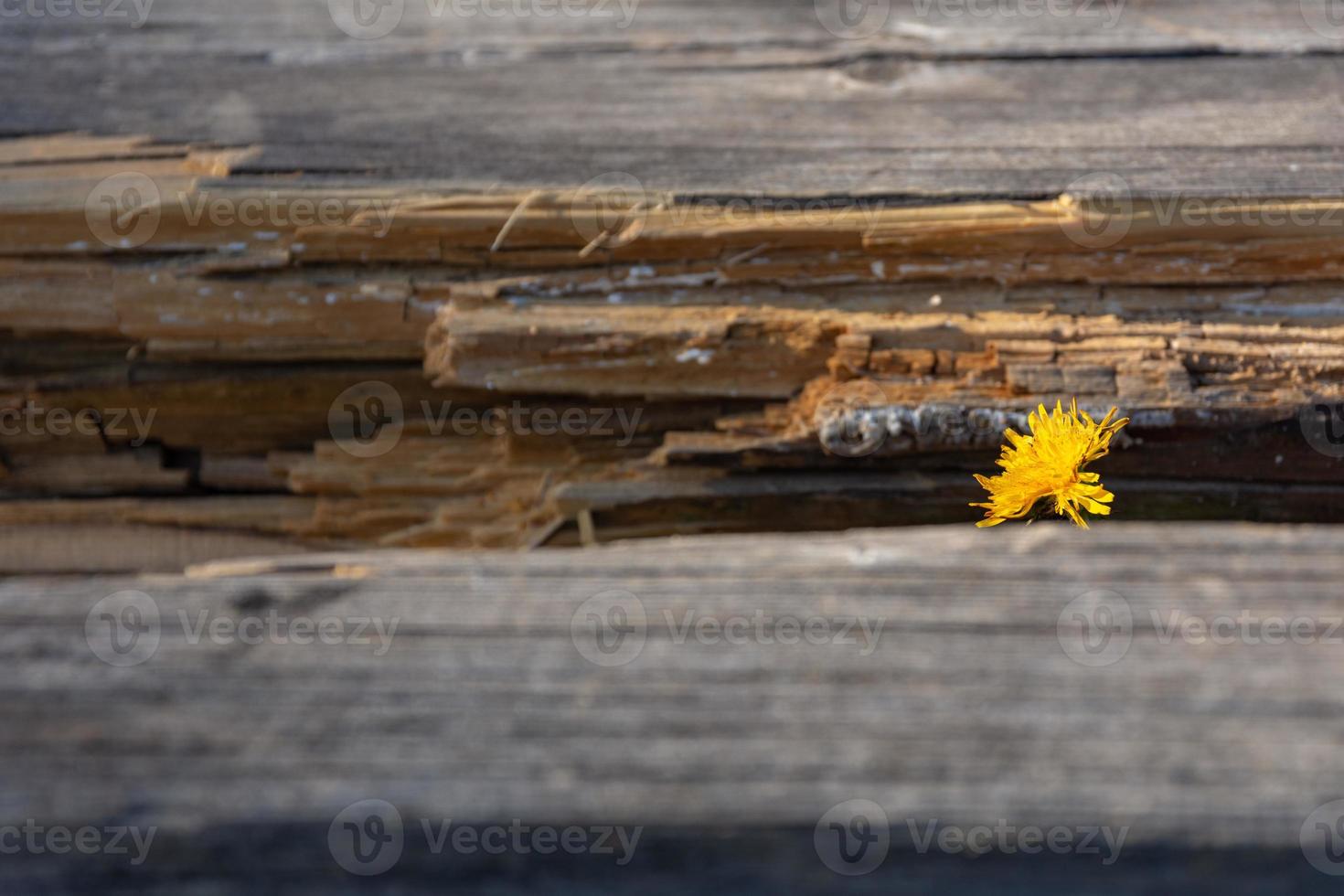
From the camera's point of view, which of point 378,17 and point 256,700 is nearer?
point 256,700

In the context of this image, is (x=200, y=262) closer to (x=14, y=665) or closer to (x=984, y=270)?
(x=14, y=665)

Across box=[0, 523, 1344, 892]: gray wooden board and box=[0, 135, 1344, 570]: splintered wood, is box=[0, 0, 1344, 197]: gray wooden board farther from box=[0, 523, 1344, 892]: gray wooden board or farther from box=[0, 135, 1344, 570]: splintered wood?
box=[0, 523, 1344, 892]: gray wooden board

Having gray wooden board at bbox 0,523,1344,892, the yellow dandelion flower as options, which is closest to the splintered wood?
the yellow dandelion flower

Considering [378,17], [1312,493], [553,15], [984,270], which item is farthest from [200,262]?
[1312,493]

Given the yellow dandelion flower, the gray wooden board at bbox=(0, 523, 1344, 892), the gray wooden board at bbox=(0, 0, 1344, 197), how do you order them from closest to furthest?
1. the gray wooden board at bbox=(0, 523, 1344, 892)
2. the yellow dandelion flower
3. the gray wooden board at bbox=(0, 0, 1344, 197)

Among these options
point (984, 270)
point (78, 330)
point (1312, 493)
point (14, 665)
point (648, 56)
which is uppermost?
point (648, 56)

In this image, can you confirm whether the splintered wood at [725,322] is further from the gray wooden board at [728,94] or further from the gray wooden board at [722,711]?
the gray wooden board at [722,711]
